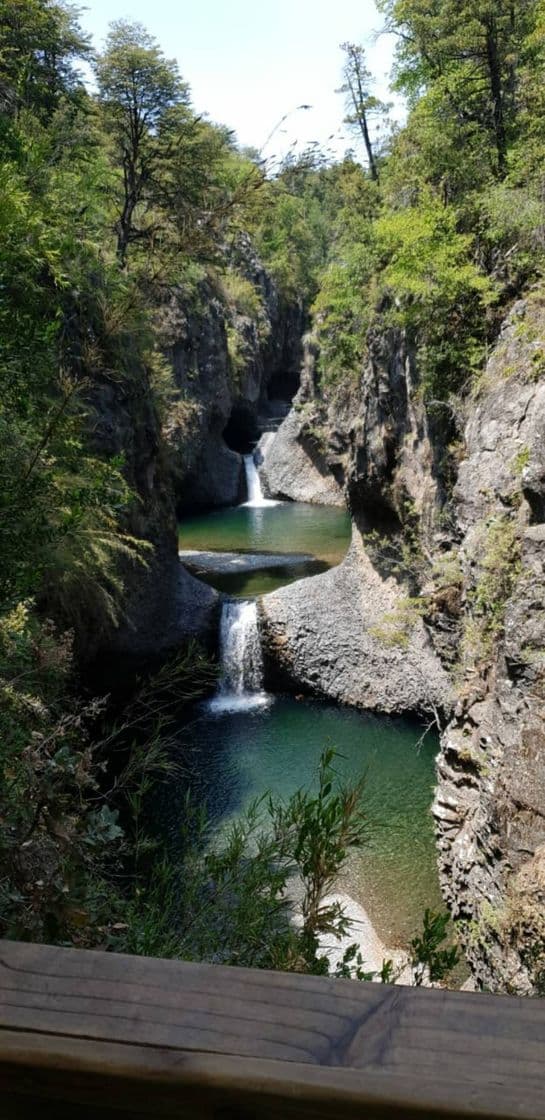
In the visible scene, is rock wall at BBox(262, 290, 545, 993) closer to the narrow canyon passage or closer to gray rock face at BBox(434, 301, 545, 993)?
gray rock face at BBox(434, 301, 545, 993)

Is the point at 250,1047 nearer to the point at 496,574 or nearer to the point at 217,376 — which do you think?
the point at 496,574

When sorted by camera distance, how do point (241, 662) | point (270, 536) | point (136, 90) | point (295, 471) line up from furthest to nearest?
point (295, 471) → point (270, 536) → point (136, 90) → point (241, 662)

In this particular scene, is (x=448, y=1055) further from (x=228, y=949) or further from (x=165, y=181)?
(x=165, y=181)

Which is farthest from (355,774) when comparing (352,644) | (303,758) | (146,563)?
(146,563)

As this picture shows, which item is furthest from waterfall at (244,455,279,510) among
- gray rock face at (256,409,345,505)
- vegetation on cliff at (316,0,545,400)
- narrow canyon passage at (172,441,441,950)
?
vegetation on cliff at (316,0,545,400)

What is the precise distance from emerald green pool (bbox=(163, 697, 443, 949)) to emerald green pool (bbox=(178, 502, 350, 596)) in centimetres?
462

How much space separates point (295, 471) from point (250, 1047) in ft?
98.0

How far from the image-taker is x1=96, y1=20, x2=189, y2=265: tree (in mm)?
16641

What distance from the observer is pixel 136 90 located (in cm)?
1680

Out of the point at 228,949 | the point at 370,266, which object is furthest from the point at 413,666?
the point at 228,949

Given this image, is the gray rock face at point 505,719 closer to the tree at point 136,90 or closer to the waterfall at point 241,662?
the waterfall at point 241,662

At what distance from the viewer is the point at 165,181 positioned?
16.2m

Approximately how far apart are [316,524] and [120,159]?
496 inches

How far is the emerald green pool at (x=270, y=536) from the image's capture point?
18.5 metres
